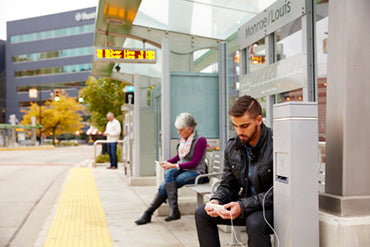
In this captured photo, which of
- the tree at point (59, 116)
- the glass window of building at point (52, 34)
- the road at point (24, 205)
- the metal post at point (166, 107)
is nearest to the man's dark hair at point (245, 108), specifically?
the road at point (24, 205)

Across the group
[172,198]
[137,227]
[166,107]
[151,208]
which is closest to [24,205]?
[137,227]

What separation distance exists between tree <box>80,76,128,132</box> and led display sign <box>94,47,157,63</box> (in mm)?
10623

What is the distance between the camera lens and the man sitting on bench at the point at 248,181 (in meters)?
2.77

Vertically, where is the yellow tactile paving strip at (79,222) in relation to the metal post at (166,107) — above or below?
below

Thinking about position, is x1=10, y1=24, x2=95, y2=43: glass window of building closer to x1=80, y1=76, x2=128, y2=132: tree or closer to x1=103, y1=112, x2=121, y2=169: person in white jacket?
x1=80, y1=76, x2=128, y2=132: tree

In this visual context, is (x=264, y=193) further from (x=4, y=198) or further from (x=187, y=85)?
(x=4, y=198)

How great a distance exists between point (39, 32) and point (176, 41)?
75607 millimetres

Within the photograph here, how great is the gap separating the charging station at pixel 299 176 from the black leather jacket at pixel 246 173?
11.7 inches

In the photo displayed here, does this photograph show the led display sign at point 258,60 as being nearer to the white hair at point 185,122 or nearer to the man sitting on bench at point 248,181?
the white hair at point 185,122

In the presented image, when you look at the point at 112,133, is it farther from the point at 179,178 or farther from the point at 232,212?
the point at 232,212

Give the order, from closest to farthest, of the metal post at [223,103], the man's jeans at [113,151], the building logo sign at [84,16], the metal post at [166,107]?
the metal post at [166,107] → the metal post at [223,103] → the man's jeans at [113,151] → the building logo sign at [84,16]

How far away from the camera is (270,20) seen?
5520 millimetres

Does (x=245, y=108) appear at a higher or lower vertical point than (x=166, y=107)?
lower

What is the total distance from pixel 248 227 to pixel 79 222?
3.71 metres
